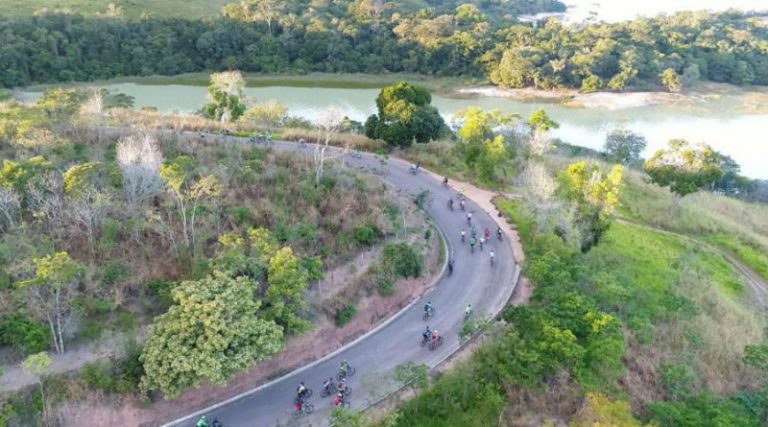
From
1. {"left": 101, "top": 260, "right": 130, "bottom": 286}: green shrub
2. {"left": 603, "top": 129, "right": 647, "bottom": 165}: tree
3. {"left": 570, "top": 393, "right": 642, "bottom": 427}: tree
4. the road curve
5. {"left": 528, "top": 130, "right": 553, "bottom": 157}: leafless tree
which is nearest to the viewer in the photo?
{"left": 570, "top": 393, "right": 642, "bottom": 427}: tree

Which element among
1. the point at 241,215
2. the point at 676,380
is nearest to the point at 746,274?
the point at 676,380

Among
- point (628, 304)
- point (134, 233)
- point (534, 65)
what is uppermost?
point (534, 65)

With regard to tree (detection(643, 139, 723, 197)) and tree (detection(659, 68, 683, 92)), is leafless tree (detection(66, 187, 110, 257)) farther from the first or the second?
tree (detection(659, 68, 683, 92))

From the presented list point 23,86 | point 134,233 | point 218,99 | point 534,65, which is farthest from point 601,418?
point 23,86

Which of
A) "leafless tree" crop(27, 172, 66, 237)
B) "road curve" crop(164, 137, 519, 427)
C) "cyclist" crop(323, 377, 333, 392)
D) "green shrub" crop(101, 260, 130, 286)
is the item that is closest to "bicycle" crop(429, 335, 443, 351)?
"road curve" crop(164, 137, 519, 427)

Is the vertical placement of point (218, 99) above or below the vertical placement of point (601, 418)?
above

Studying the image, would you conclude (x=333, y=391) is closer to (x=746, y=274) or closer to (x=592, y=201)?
(x=592, y=201)

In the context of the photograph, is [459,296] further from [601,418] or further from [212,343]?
[212,343]
